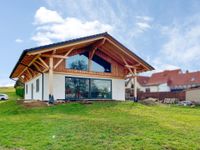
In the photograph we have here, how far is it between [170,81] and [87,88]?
3943cm

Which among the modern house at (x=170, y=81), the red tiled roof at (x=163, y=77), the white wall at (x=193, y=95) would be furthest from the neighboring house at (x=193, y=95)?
the red tiled roof at (x=163, y=77)

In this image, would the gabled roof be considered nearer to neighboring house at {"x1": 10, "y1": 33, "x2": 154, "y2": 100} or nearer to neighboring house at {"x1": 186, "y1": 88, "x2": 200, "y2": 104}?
neighboring house at {"x1": 10, "y1": 33, "x2": 154, "y2": 100}

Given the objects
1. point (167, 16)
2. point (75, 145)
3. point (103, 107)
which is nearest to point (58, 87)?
point (103, 107)

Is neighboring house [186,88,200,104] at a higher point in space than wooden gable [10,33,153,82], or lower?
lower

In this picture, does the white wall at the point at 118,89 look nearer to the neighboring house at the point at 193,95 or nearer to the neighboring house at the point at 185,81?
the neighboring house at the point at 193,95

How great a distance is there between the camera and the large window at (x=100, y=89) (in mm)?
21094

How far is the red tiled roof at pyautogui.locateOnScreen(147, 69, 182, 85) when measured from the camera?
58.1 meters

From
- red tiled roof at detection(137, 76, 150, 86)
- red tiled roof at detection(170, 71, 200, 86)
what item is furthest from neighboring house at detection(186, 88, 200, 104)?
red tiled roof at detection(137, 76, 150, 86)

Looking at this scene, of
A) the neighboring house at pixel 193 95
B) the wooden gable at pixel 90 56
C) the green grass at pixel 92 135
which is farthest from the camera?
the neighboring house at pixel 193 95

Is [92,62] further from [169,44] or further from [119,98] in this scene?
[169,44]

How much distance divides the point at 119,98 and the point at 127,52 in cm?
381

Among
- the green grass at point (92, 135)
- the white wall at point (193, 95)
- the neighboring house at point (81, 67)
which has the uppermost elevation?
the neighboring house at point (81, 67)

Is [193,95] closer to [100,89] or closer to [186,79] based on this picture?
[100,89]

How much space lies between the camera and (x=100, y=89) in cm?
2159
